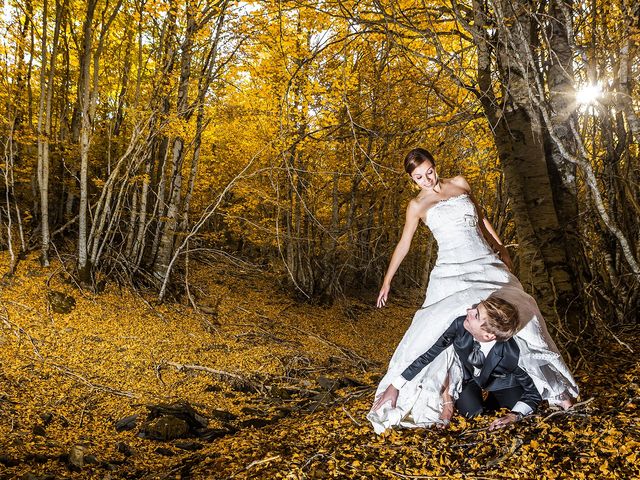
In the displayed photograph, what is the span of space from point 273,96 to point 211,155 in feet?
20.7

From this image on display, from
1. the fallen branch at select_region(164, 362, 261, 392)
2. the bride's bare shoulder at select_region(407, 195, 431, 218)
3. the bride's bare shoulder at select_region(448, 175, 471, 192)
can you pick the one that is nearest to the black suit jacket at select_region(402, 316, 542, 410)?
the bride's bare shoulder at select_region(407, 195, 431, 218)

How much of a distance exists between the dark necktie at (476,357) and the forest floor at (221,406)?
0.34 metres

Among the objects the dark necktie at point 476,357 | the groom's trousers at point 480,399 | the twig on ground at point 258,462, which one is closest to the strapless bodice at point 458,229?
the dark necktie at point 476,357

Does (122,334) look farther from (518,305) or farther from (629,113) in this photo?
(629,113)

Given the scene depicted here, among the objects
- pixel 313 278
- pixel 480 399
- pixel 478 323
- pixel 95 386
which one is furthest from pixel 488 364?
pixel 313 278

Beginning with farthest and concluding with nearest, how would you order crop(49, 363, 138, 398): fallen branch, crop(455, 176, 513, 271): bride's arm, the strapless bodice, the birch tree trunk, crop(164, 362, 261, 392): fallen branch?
the birch tree trunk, crop(164, 362, 261, 392): fallen branch, crop(49, 363, 138, 398): fallen branch, crop(455, 176, 513, 271): bride's arm, the strapless bodice

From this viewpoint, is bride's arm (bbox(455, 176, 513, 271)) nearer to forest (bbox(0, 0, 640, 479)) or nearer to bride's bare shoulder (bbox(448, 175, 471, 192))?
bride's bare shoulder (bbox(448, 175, 471, 192))

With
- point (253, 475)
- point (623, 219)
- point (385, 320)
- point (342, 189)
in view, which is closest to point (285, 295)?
point (385, 320)

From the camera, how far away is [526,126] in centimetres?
397

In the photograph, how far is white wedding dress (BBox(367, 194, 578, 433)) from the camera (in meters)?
2.71

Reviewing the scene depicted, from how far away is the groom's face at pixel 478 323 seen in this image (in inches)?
102

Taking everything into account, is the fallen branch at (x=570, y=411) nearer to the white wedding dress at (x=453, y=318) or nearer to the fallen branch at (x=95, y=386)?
the white wedding dress at (x=453, y=318)

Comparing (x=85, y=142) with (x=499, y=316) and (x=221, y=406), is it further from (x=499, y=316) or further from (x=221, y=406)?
(x=499, y=316)

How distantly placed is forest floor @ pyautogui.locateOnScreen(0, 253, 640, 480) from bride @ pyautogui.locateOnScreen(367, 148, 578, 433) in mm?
156
